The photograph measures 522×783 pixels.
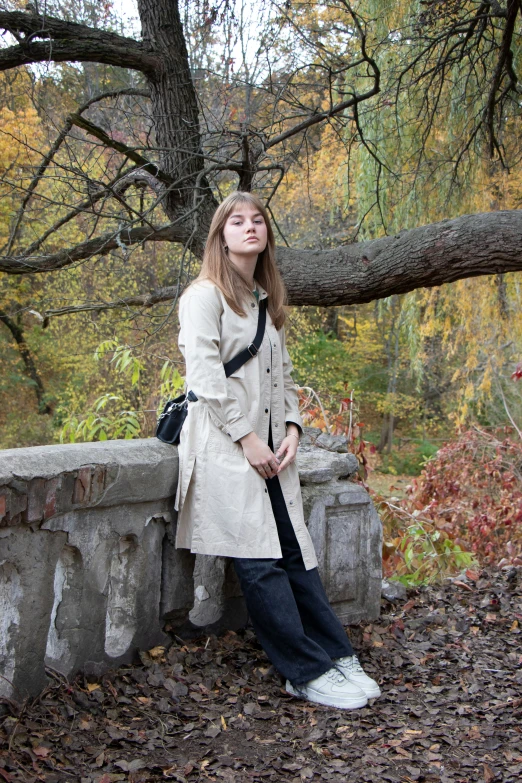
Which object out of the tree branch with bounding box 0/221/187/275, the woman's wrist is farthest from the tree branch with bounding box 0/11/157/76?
the woman's wrist

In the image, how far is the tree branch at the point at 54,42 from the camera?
13.7 ft

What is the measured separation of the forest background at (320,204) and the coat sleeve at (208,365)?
121 cm

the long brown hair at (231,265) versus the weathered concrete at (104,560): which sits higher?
the long brown hair at (231,265)

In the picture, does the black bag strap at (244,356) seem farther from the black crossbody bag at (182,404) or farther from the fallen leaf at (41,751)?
the fallen leaf at (41,751)

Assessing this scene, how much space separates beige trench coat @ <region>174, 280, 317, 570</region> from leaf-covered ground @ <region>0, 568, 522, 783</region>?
492mm

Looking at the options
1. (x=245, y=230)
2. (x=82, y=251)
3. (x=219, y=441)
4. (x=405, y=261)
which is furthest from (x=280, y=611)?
(x=82, y=251)

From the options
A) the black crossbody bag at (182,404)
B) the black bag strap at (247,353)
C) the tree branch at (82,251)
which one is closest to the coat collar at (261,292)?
the black crossbody bag at (182,404)

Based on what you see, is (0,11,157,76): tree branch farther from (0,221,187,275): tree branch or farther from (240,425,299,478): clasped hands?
(240,425,299,478): clasped hands

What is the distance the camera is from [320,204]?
13188mm

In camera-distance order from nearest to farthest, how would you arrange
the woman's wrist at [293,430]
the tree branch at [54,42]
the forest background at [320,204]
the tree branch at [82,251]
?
the woman's wrist at [293,430]
the tree branch at [54,42]
the tree branch at [82,251]
the forest background at [320,204]

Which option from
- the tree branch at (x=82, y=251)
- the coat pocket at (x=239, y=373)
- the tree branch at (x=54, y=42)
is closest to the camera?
the coat pocket at (x=239, y=373)

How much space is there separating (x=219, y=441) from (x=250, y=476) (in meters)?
0.16

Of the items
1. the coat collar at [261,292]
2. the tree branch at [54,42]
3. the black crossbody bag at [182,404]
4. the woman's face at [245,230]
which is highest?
the tree branch at [54,42]

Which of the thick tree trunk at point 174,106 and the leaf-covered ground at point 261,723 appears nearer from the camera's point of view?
the leaf-covered ground at point 261,723
